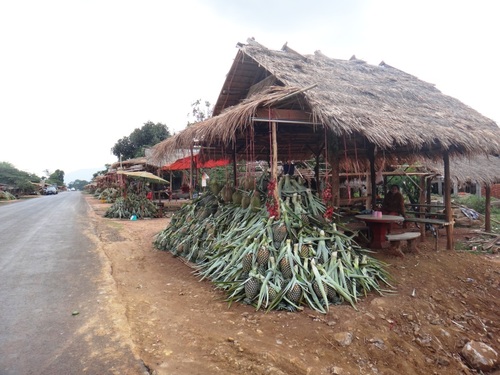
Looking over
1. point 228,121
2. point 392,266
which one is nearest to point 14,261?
point 228,121

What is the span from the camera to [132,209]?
14.4 m

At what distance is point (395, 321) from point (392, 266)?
6.59 ft

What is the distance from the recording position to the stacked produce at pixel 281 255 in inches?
156

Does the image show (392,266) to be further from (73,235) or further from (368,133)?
(73,235)

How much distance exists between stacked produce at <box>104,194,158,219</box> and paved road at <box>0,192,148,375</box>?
7132 millimetres

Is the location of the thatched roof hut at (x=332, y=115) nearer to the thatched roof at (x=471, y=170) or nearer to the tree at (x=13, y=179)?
the thatched roof at (x=471, y=170)

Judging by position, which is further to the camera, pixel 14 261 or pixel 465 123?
pixel 465 123

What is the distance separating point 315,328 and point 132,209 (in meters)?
12.7

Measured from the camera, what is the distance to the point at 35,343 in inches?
120

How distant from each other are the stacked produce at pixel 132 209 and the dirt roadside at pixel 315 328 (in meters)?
9.29

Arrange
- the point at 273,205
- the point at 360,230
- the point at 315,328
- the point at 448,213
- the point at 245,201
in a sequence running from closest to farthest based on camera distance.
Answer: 1. the point at 315,328
2. the point at 273,205
3. the point at 245,201
4. the point at 448,213
5. the point at 360,230

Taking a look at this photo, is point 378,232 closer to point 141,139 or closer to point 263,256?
point 263,256

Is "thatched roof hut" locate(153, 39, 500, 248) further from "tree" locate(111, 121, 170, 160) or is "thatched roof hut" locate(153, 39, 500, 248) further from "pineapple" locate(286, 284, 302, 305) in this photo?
"tree" locate(111, 121, 170, 160)

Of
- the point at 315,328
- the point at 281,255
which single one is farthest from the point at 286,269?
the point at 315,328
